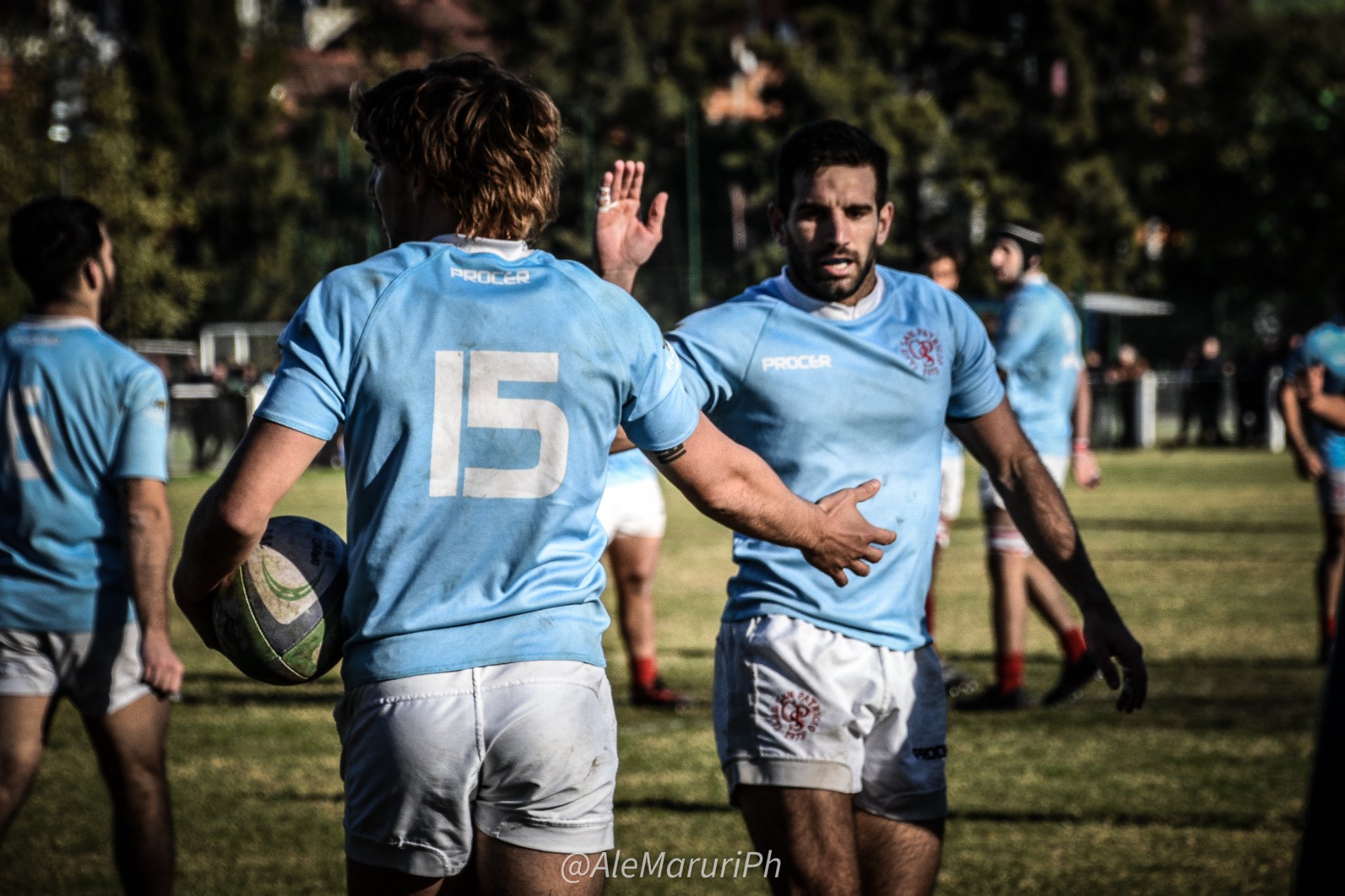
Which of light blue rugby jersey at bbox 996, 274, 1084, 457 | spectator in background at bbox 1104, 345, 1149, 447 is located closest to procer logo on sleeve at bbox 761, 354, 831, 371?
light blue rugby jersey at bbox 996, 274, 1084, 457

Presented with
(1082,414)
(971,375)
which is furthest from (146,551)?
(1082,414)

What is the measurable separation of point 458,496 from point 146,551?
2105mm

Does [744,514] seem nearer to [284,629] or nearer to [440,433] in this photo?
[440,433]

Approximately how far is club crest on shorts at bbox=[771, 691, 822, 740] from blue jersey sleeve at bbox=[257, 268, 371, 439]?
1.69 metres

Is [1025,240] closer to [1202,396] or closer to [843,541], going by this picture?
[843,541]

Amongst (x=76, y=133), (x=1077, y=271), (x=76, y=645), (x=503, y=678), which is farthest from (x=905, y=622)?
(x=1077, y=271)

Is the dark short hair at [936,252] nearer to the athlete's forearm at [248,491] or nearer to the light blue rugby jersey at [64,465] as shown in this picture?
the light blue rugby jersey at [64,465]

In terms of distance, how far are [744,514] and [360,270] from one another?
35.4 inches

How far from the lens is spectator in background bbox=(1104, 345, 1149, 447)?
34.2 meters

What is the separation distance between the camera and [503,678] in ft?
8.87

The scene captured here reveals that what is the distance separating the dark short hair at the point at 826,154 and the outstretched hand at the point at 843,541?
145cm

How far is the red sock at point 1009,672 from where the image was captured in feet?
26.9

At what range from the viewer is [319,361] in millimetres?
2629

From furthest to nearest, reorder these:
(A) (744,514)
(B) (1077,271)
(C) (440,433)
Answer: (B) (1077,271) → (A) (744,514) → (C) (440,433)
